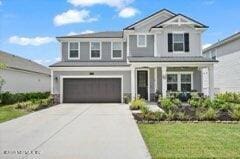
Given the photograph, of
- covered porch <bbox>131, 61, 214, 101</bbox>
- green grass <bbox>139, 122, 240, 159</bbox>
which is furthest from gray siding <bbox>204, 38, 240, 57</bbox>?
green grass <bbox>139, 122, 240, 159</bbox>

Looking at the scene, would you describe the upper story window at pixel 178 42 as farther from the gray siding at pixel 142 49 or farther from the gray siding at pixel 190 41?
the gray siding at pixel 142 49

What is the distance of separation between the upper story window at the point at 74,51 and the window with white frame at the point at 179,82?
7877mm

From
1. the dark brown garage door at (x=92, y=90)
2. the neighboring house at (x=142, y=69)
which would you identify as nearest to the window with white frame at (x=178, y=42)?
the neighboring house at (x=142, y=69)

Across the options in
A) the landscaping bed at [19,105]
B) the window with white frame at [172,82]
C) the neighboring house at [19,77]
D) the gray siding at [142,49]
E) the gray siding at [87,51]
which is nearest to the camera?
the landscaping bed at [19,105]

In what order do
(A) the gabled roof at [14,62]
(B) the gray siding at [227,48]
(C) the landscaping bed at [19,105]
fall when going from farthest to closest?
(A) the gabled roof at [14,62] → (B) the gray siding at [227,48] → (C) the landscaping bed at [19,105]

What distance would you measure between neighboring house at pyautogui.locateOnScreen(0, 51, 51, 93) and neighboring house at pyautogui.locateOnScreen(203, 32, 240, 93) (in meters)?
17.5

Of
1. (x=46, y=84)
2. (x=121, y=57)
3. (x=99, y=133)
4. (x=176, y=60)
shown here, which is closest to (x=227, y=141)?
(x=99, y=133)

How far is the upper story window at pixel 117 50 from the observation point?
30648mm

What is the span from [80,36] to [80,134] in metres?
19.5

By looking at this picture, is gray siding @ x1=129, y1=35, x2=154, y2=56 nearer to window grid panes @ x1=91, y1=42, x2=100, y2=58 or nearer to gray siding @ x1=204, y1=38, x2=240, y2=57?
window grid panes @ x1=91, y1=42, x2=100, y2=58

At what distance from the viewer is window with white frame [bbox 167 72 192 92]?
28359 mm

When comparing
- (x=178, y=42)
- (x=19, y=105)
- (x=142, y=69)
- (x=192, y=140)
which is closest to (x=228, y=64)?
(x=178, y=42)

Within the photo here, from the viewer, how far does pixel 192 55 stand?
28031 mm

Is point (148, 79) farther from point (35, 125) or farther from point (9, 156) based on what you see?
point (9, 156)
